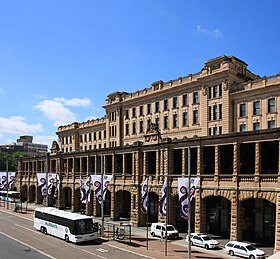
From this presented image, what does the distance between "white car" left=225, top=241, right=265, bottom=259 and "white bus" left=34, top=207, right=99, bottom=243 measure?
1473cm

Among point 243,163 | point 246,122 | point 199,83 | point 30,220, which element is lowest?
point 30,220

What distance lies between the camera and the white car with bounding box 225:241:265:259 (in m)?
31.9

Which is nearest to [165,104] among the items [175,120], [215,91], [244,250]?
[175,120]

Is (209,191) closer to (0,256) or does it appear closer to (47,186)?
(0,256)

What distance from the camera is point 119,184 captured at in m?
54.4

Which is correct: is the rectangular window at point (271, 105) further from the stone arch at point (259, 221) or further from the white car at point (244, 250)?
the white car at point (244, 250)

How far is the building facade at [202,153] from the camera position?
124ft

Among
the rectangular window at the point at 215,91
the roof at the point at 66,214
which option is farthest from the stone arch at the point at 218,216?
the rectangular window at the point at 215,91

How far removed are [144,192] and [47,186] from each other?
23.5m

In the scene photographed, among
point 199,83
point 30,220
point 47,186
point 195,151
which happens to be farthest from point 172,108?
point 30,220

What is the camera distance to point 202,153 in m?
41.8

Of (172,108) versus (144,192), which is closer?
(144,192)

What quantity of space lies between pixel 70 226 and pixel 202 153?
16909 millimetres

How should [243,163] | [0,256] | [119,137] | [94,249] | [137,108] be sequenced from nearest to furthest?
[0,256]
[94,249]
[243,163]
[137,108]
[119,137]
